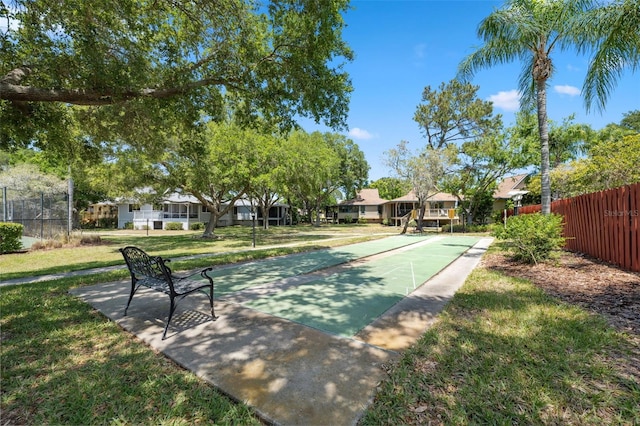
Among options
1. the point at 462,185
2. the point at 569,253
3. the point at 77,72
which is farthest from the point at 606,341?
the point at 462,185

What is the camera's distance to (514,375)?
2.76 m

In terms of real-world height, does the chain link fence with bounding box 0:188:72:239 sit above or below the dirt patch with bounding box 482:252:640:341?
above

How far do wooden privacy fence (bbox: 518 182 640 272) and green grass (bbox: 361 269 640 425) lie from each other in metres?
3.90

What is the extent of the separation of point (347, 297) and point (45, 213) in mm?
18428

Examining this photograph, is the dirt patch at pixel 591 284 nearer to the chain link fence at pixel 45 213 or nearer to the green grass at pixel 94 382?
the green grass at pixel 94 382

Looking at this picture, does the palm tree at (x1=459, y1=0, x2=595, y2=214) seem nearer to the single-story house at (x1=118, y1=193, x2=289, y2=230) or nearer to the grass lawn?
the grass lawn

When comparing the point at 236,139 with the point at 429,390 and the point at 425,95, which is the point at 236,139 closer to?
the point at 429,390

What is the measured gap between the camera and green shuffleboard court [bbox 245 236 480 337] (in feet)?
14.1

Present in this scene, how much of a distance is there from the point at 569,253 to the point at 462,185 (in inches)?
635

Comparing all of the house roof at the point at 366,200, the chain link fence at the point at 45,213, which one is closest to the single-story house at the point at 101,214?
the chain link fence at the point at 45,213

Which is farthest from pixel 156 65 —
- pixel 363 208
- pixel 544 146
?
pixel 363 208

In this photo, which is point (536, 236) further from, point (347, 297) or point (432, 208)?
point (432, 208)

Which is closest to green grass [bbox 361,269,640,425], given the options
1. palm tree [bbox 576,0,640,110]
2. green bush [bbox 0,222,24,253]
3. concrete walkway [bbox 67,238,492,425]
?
concrete walkway [bbox 67,238,492,425]

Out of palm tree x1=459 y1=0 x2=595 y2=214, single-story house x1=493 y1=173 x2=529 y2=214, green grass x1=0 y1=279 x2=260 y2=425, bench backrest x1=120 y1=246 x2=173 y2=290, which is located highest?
palm tree x1=459 y1=0 x2=595 y2=214
